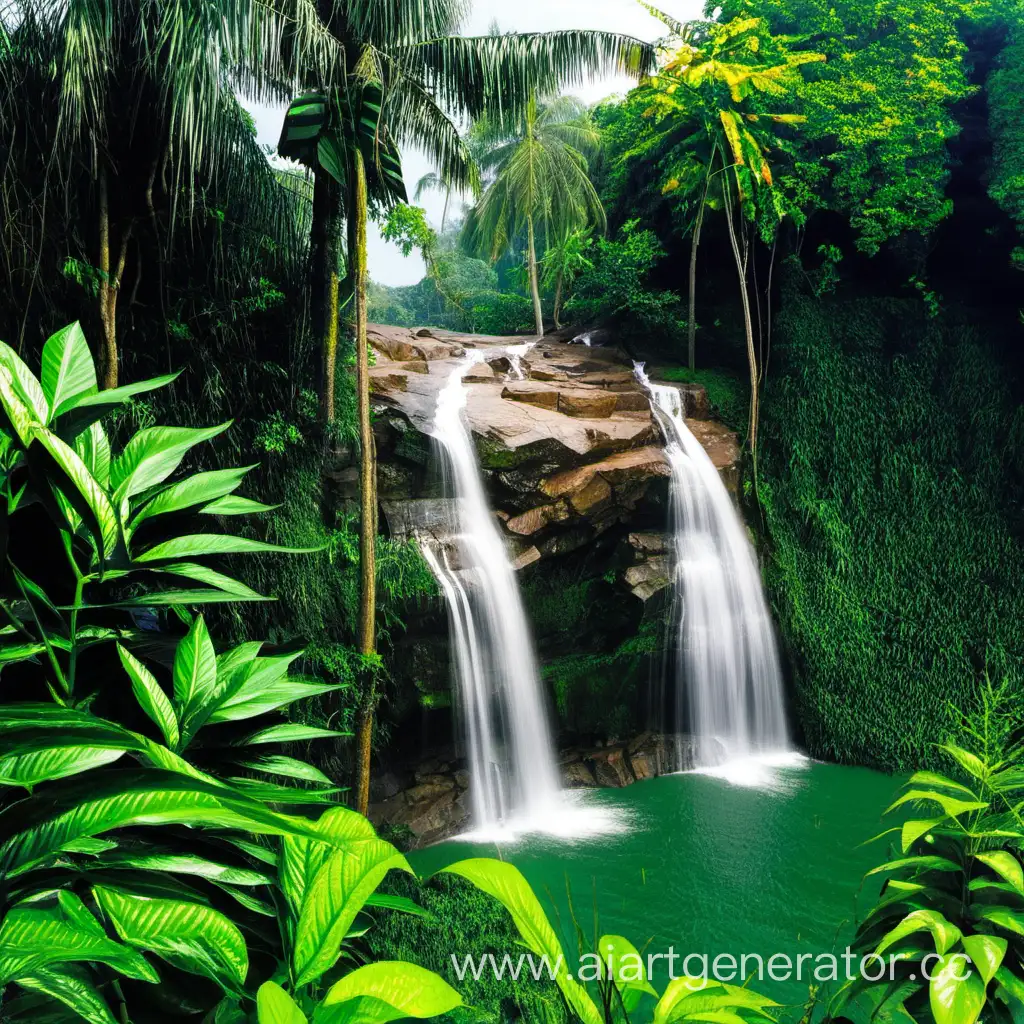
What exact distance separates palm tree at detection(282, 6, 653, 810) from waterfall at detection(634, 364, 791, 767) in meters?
3.97

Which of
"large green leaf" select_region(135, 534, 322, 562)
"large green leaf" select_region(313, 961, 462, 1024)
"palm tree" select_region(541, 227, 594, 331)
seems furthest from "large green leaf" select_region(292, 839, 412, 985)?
"palm tree" select_region(541, 227, 594, 331)

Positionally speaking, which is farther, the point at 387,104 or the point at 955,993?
the point at 387,104

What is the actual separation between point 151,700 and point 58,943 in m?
Answer: 0.63

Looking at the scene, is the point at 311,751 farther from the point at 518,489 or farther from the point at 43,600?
the point at 43,600

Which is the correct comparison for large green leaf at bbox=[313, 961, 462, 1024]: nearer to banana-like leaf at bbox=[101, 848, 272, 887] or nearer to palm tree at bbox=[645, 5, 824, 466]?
banana-like leaf at bbox=[101, 848, 272, 887]

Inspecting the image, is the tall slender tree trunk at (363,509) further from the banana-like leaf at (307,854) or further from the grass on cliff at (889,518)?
the grass on cliff at (889,518)

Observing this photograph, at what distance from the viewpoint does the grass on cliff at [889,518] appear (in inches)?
321

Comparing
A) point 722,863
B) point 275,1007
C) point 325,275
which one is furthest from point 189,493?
point 722,863

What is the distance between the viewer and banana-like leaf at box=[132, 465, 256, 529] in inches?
76.6

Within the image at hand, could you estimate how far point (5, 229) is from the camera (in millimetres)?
4484

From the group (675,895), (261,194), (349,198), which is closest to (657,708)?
(675,895)

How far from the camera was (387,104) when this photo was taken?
18.6ft

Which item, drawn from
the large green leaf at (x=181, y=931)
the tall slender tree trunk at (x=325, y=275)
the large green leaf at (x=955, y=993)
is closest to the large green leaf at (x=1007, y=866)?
the large green leaf at (x=955, y=993)

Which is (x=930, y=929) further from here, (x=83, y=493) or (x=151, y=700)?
(x=83, y=493)
